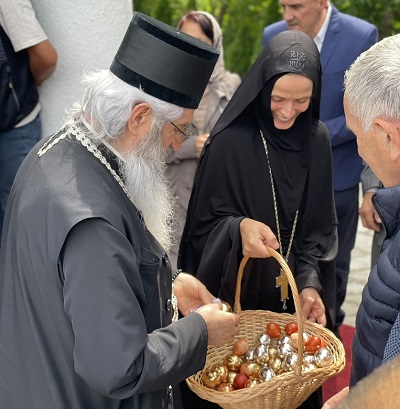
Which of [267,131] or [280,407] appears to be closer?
[280,407]

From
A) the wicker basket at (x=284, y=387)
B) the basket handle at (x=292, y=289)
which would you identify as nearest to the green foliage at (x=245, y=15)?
the basket handle at (x=292, y=289)

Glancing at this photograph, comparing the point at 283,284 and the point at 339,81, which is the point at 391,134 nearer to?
the point at 283,284

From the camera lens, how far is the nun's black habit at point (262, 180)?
378 centimetres

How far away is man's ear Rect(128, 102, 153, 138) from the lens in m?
2.37

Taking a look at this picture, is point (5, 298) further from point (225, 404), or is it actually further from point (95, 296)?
point (225, 404)

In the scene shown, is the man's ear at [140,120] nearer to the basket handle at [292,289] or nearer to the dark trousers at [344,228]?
the basket handle at [292,289]

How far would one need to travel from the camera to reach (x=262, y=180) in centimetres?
Answer: 384

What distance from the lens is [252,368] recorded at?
3.29m

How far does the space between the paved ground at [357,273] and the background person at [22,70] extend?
2.96 metres

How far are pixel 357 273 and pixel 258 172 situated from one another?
3.53 metres

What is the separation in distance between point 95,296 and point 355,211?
373 centimetres

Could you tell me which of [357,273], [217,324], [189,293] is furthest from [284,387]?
[357,273]

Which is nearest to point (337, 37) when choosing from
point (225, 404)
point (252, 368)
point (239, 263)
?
point (239, 263)

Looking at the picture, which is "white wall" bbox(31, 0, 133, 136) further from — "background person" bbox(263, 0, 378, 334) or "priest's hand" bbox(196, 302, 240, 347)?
"priest's hand" bbox(196, 302, 240, 347)
